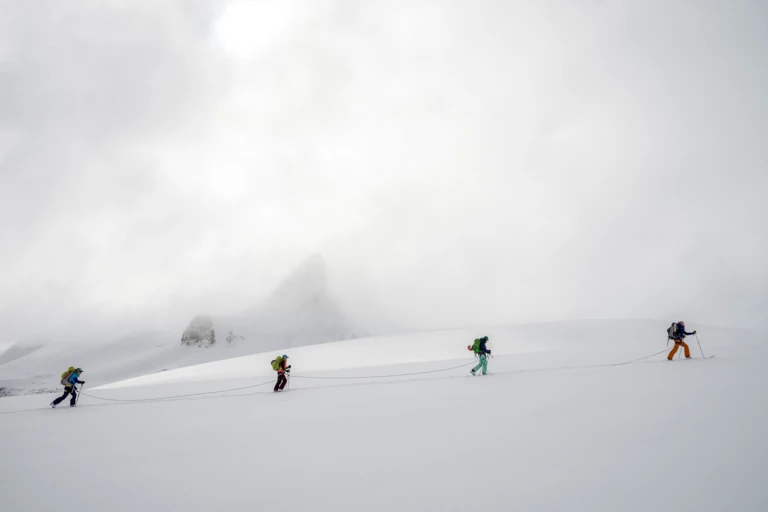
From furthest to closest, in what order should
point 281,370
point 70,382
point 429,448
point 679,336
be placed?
1. point 679,336
2. point 281,370
3. point 70,382
4. point 429,448

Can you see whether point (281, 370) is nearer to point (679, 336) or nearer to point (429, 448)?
point (429, 448)

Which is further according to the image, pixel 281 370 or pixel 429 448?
pixel 281 370

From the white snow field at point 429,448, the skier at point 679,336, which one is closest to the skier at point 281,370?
the white snow field at point 429,448

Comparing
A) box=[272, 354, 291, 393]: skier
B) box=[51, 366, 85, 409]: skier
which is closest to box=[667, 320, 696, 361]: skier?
box=[272, 354, 291, 393]: skier

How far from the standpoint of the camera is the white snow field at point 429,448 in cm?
520

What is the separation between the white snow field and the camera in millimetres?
5195

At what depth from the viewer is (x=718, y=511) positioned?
4.37 metres

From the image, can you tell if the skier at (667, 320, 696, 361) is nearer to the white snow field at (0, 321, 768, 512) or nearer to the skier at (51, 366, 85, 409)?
the white snow field at (0, 321, 768, 512)

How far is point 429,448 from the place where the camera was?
7.27 m

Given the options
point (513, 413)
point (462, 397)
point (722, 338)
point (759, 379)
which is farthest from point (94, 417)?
point (722, 338)

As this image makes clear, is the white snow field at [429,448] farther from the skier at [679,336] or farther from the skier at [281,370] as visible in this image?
the skier at [679,336]

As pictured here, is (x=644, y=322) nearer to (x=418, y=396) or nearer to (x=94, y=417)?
(x=418, y=396)

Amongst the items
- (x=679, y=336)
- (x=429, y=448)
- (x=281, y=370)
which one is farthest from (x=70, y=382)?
(x=679, y=336)

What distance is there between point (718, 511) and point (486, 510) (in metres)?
2.71
